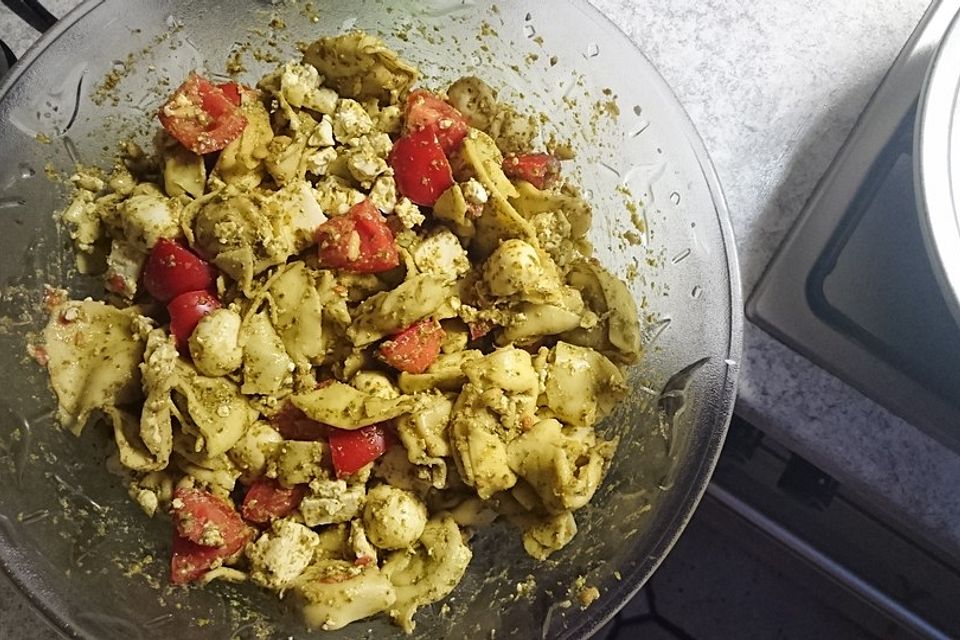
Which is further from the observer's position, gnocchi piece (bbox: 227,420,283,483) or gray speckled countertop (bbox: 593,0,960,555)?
gray speckled countertop (bbox: 593,0,960,555)

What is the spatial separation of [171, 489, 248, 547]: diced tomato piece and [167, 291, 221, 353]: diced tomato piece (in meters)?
0.13

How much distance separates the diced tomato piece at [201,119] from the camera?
2.61 feet

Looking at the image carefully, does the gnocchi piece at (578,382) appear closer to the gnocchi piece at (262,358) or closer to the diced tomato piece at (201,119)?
the gnocchi piece at (262,358)

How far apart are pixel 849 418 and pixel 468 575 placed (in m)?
0.46

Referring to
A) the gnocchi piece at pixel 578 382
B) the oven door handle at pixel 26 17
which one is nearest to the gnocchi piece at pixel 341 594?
the gnocchi piece at pixel 578 382

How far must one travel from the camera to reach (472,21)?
0.91 meters

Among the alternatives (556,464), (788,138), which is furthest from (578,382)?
(788,138)

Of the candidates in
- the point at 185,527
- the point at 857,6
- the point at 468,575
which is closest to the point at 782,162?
the point at 857,6

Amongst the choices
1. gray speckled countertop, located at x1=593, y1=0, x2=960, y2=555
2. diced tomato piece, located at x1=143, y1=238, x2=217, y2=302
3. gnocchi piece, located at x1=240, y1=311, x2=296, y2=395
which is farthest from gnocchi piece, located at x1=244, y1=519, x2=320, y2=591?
gray speckled countertop, located at x1=593, y1=0, x2=960, y2=555

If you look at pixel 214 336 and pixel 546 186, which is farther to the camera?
pixel 546 186

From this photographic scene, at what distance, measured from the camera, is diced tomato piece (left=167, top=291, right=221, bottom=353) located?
2.55ft

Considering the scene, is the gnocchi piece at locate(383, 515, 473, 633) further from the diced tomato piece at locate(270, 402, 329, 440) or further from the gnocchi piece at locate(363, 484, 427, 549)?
the diced tomato piece at locate(270, 402, 329, 440)

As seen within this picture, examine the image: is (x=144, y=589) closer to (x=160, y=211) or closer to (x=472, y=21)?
(x=160, y=211)

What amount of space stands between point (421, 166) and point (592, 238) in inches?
8.5
